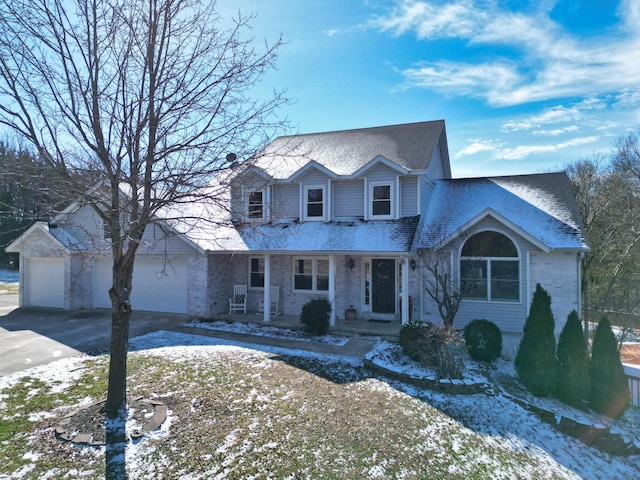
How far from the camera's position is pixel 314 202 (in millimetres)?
14383

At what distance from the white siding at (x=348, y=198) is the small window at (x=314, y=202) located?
524 millimetres

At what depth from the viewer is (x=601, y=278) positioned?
20.2 meters

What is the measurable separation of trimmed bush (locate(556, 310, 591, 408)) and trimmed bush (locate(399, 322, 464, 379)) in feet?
7.30

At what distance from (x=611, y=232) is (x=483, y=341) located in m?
14.1

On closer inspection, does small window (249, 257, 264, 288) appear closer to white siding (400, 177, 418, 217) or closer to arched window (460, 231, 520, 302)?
white siding (400, 177, 418, 217)

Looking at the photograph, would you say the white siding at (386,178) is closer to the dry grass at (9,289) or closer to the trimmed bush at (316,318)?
the trimmed bush at (316,318)

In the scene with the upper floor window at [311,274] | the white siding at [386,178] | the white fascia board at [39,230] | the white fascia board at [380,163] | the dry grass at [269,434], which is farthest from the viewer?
the white fascia board at [39,230]

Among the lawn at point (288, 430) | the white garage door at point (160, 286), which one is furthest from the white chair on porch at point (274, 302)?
the lawn at point (288, 430)

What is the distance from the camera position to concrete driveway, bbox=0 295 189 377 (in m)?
9.46

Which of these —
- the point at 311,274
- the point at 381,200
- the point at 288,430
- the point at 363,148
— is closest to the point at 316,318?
the point at 311,274

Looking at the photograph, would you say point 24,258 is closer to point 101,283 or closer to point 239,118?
point 101,283

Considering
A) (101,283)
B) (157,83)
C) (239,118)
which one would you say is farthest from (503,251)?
(101,283)

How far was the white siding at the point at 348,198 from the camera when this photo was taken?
45.6ft

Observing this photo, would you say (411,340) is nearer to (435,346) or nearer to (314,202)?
(435,346)
